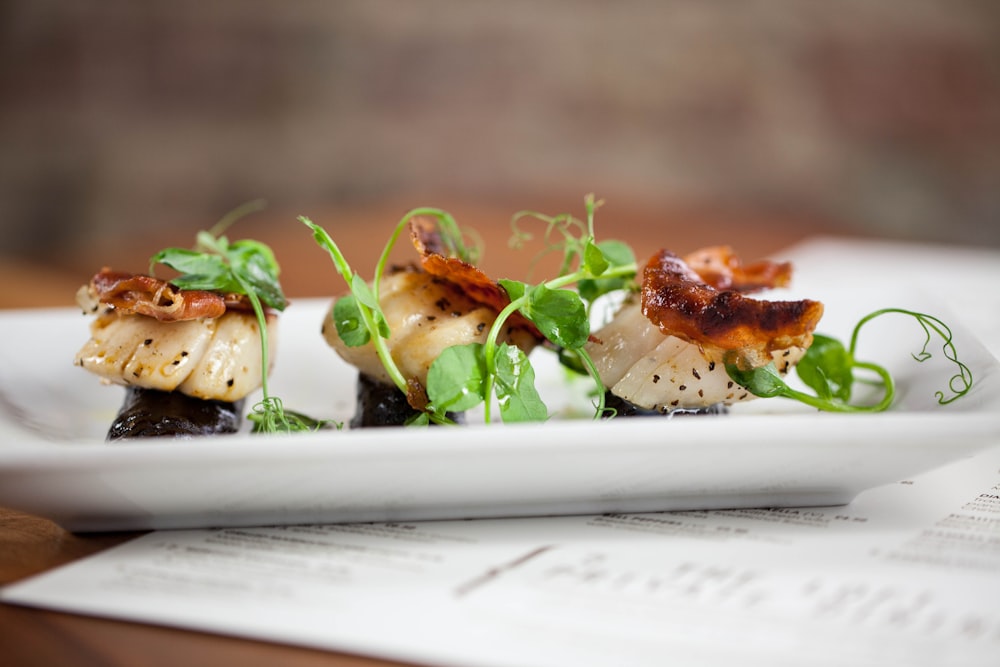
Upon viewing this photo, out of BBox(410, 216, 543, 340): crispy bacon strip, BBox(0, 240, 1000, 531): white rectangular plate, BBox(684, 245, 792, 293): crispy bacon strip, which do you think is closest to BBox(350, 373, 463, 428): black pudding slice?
BBox(410, 216, 543, 340): crispy bacon strip

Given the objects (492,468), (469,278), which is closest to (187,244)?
(469,278)

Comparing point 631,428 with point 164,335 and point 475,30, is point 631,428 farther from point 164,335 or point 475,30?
point 475,30

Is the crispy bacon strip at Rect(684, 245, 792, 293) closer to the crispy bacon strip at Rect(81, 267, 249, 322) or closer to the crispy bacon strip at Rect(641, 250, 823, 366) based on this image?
the crispy bacon strip at Rect(641, 250, 823, 366)

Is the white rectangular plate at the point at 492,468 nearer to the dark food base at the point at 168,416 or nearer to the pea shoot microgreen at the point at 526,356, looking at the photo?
the pea shoot microgreen at the point at 526,356

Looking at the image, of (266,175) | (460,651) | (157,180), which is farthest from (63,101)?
(460,651)

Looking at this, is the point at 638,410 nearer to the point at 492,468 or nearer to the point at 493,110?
the point at 492,468
